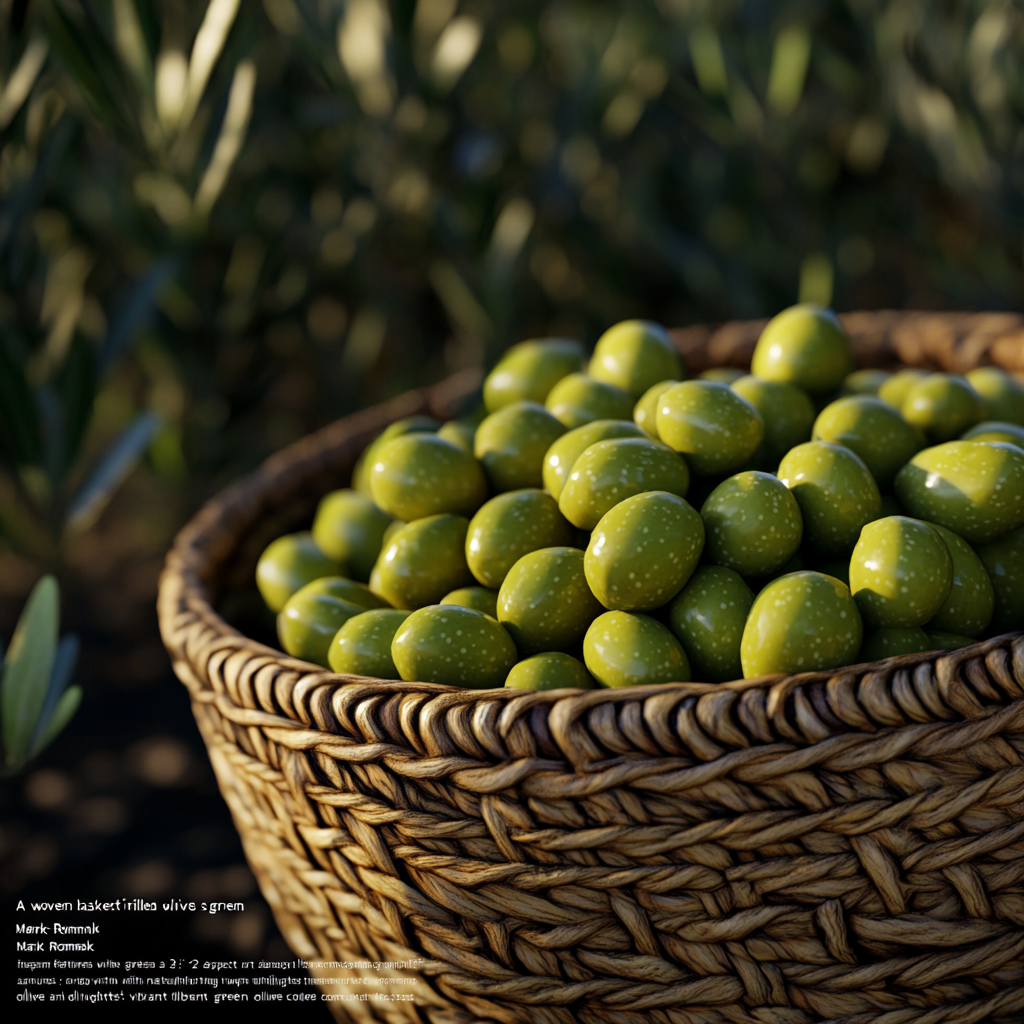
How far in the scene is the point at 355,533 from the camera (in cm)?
97

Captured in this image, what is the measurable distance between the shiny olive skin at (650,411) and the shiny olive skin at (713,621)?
0.22m

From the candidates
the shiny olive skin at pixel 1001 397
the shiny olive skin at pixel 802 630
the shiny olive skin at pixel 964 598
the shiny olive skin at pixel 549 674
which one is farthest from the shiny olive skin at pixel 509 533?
the shiny olive skin at pixel 1001 397

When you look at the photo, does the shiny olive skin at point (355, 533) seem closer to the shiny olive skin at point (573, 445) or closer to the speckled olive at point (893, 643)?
the shiny olive skin at point (573, 445)

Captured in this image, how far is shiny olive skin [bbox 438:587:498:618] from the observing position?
804mm

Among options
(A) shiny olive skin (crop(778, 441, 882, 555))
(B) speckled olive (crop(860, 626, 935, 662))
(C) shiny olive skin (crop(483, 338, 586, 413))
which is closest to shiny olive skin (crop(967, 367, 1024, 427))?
(A) shiny olive skin (crop(778, 441, 882, 555))

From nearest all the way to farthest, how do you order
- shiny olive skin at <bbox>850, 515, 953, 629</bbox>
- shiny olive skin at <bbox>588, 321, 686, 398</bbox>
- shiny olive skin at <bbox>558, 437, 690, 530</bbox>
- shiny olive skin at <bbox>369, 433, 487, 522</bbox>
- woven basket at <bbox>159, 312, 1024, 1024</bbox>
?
woven basket at <bbox>159, 312, 1024, 1024</bbox>, shiny olive skin at <bbox>850, 515, 953, 629</bbox>, shiny olive skin at <bbox>558, 437, 690, 530</bbox>, shiny olive skin at <bbox>369, 433, 487, 522</bbox>, shiny olive skin at <bbox>588, 321, 686, 398</bbox>

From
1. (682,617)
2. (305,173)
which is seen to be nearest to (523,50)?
(305,173)

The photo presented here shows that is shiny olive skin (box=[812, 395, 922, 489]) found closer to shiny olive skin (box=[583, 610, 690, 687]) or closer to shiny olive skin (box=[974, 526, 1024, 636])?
shiny olive skin (box=[974, 526, 1024, 636])

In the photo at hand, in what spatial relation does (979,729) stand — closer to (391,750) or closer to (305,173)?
(391,750)

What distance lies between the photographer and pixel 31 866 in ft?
4.44

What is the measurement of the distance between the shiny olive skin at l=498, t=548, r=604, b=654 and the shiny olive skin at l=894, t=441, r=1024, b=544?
307 mm

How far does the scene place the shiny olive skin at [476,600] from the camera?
80 cm

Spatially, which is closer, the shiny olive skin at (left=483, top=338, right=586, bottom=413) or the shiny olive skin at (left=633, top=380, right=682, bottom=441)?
the shiny olive skin at (left=633, top=380, right=682, bottom=441)

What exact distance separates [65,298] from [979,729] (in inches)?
74.6
